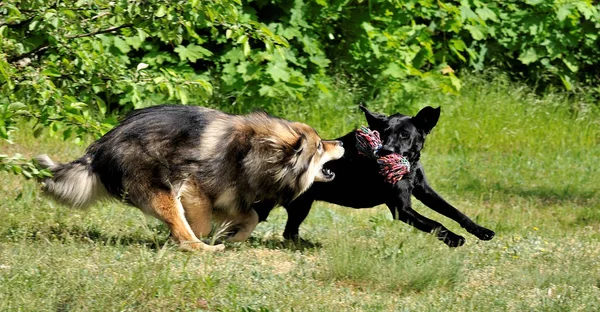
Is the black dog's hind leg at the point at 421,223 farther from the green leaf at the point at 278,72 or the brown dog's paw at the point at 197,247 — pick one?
the green leaf at the point at 278,72

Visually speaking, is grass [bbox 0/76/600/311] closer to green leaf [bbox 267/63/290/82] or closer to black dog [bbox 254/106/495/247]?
black dog [bbox 254/106/495/247]

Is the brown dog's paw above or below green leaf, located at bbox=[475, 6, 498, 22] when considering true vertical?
above

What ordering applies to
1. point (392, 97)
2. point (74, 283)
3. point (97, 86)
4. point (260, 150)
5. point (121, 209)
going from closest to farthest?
point (74, 283), point (260, 150), point (97, 86), point (121, 209), point (392, 97)

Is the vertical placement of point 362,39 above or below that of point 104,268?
below

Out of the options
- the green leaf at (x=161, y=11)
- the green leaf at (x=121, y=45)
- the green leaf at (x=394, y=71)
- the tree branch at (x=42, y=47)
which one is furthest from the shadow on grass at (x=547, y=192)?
the green leaf at (x=161, y=11)

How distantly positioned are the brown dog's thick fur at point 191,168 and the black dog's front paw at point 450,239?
3.54ft

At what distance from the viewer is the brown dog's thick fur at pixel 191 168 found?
6.54 m

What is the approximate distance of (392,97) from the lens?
11.9 meters

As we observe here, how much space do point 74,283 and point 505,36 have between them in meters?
8.88

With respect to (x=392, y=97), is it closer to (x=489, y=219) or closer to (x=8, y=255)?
(x=489, y=219)

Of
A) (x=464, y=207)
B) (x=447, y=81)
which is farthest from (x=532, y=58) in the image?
(x=464, y=207)

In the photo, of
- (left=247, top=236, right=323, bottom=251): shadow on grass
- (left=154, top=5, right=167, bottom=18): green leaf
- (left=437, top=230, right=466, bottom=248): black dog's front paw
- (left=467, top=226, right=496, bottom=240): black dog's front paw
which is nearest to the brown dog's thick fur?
(left=247, top=236, right=323, bottom=251): shadow on grass

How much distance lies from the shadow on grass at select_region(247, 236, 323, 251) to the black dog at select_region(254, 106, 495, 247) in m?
0.12

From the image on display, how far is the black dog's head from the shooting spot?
285 inches
